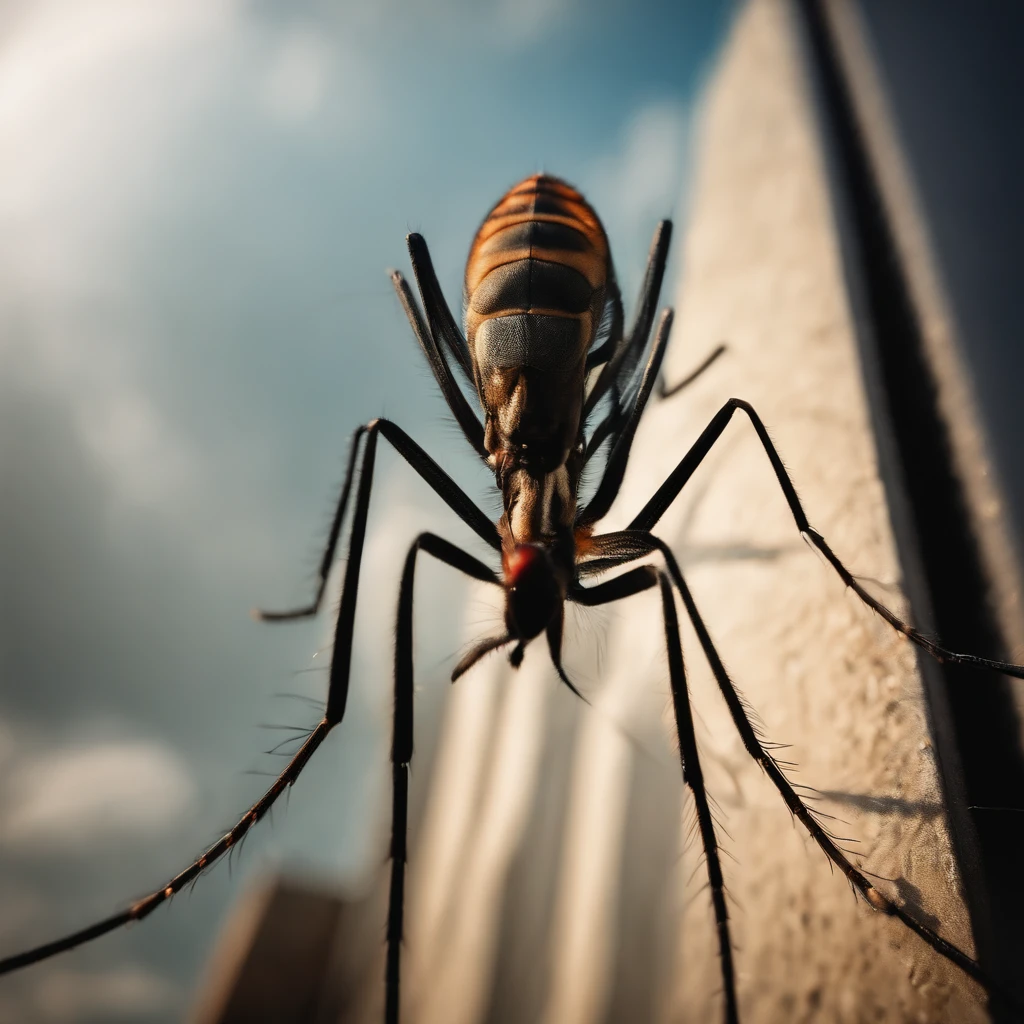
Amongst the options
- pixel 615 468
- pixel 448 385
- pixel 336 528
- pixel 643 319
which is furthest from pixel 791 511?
pixel 336 528

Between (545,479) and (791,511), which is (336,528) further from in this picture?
(791,511)

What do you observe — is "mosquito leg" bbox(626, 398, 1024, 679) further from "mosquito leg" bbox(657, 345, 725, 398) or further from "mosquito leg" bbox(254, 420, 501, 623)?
"mosquito leg" bbox(657, 345, 725, 398)

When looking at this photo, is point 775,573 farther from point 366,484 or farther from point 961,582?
point 366,484

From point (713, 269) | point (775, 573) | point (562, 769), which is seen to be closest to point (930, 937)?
point (775, 573)

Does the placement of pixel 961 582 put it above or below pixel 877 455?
below

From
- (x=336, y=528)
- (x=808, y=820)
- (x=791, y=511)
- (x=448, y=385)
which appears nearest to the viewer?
(x=808, y=820)
